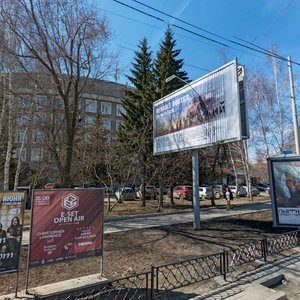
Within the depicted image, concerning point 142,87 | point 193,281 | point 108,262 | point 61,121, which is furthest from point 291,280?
point 142,87

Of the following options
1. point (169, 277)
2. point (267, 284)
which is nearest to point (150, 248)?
point (169, 277)

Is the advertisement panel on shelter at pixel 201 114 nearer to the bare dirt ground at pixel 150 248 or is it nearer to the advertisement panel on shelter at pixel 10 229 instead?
the bare dirt ground at pixel 150 248

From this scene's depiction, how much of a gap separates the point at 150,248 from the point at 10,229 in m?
4.36

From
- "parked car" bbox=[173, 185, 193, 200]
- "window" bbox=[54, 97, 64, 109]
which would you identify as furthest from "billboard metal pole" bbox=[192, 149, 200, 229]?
"parked car" bbox=[173, 185, 193, 200]

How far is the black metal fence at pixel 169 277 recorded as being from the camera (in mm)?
4422

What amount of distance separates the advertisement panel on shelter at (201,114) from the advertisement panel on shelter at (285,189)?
9.04 feet

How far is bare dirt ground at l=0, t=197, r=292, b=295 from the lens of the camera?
18.5ft

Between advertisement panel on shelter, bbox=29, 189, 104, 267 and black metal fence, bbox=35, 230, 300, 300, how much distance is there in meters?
0.66

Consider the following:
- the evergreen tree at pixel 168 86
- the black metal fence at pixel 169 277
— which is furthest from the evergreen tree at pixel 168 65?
the black metal fence at pixel 169 277

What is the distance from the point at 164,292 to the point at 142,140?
13.6 metres

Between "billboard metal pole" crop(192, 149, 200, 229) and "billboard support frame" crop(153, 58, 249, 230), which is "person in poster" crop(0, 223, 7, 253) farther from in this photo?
"billboard metal pole" crop(192, 149, 200, 229)

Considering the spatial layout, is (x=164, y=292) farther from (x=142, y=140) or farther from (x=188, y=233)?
(x=142, y=140)

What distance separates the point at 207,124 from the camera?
10.3 meters

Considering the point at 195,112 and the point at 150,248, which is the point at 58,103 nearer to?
the point at 195,112
